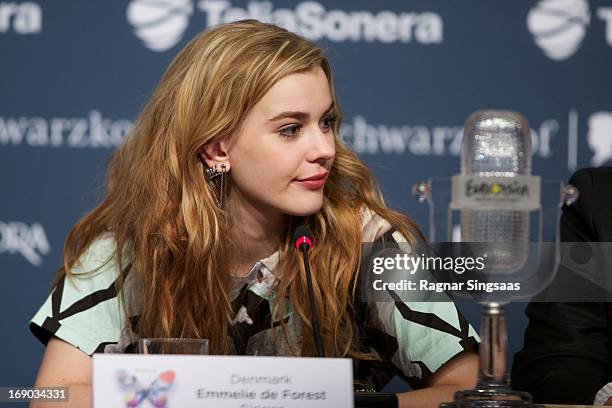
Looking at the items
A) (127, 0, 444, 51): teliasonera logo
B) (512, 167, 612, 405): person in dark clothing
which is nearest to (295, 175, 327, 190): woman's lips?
(512, 167, 612, 405): person in dark clothing

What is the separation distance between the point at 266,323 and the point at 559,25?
1137 mm

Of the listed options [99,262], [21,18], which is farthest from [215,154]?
[21,18]

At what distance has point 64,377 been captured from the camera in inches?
61.5

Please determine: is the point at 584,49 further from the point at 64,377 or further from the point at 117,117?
the point at 64,377

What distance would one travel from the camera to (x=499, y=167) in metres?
1.06

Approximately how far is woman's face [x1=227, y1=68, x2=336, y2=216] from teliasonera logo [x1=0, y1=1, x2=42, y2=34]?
0.95 metres

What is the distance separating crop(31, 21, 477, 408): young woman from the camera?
1617mm

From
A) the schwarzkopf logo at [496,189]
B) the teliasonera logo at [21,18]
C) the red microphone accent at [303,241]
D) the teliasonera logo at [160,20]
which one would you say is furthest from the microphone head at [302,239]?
the teliasonera logo at [21,18]

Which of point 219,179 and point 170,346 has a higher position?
point 219,179

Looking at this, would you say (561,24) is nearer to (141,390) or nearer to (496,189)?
(496,189)

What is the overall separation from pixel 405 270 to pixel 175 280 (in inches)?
17.1

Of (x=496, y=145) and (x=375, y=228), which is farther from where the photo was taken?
(x=375, y=228)

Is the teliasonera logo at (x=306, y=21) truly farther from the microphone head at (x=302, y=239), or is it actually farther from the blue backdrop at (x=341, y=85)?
the microphone head at (x=302, y=239)

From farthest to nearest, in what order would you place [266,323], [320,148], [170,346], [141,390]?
[266,323] < [320,148] < [170,346] < [141,390]
